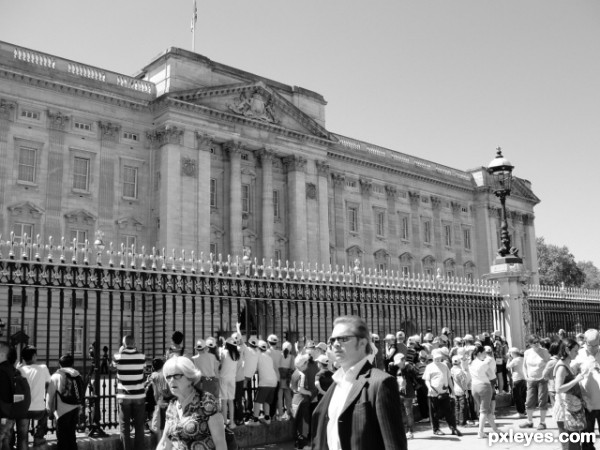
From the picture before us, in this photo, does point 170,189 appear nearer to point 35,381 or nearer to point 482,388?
point 482,388

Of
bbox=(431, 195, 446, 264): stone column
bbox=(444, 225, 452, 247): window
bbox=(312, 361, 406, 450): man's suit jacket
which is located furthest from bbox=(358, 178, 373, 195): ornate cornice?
bbox=(312, 361, 406, 450): man's suit jacket

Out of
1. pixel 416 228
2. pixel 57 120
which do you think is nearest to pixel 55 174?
pixel 57 120

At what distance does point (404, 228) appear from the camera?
5316 cm

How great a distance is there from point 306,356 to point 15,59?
87.9ft

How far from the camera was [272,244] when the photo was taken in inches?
1597

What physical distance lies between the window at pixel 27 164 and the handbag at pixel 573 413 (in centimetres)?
2979

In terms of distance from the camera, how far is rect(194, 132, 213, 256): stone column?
36.7 m

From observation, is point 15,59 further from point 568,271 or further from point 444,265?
point 568,271

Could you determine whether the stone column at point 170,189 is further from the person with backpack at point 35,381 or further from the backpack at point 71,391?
the backpack at point 71,391

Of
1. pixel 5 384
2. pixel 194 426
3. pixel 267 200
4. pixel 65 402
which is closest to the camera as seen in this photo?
pixel 194 426

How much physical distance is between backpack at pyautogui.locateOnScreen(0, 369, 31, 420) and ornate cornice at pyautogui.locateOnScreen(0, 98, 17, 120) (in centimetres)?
2621

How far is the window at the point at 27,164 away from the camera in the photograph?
3244cm

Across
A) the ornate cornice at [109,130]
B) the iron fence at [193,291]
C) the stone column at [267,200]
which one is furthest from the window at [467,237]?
the iron fence at [193,291]

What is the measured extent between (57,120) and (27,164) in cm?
275
